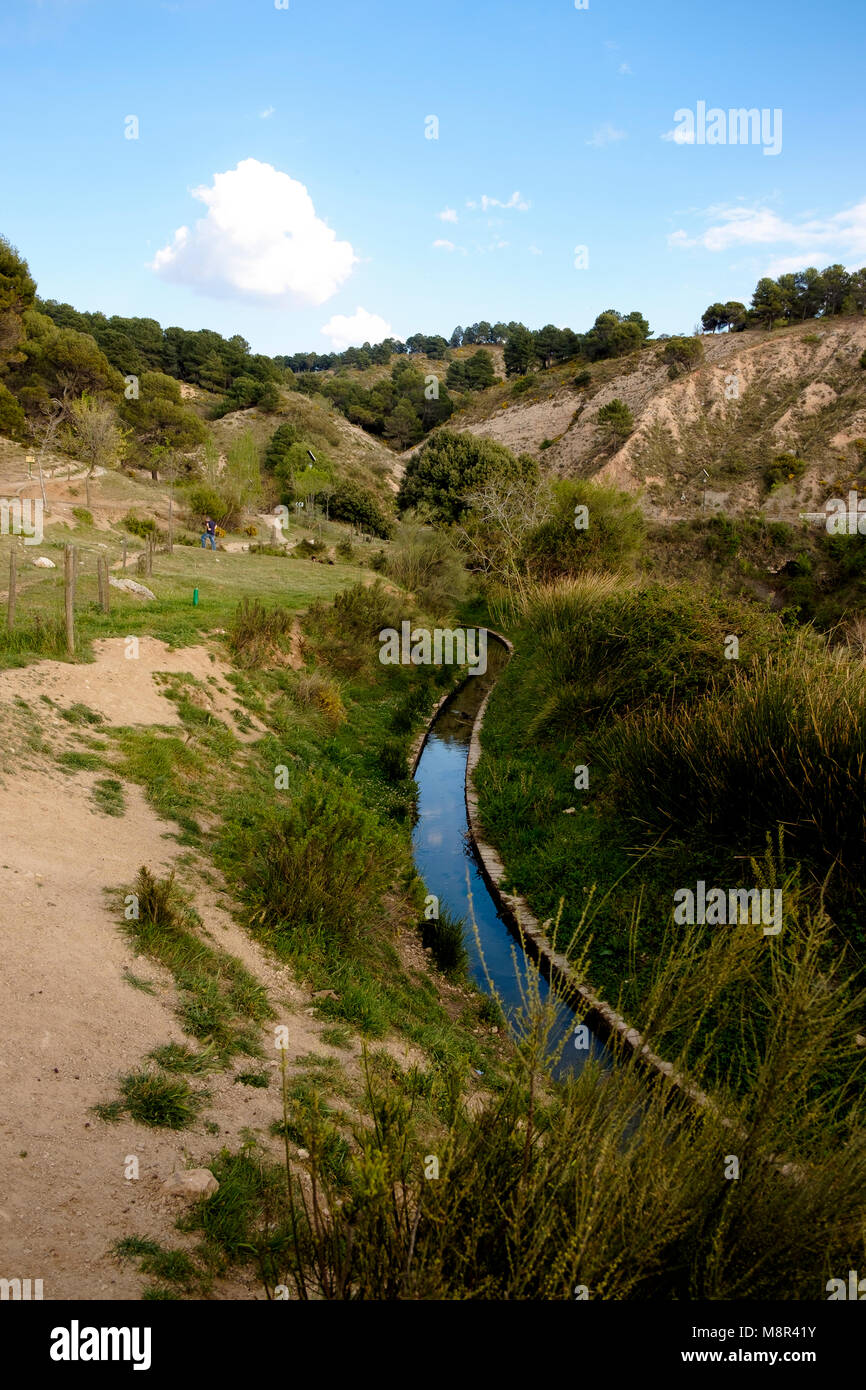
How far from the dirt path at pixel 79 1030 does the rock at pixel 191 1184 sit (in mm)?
55

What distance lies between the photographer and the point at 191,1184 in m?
3.54

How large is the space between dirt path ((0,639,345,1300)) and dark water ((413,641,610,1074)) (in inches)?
76.8

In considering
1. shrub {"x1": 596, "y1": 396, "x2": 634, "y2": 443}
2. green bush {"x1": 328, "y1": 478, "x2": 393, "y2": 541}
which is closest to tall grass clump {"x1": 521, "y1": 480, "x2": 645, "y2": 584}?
green bush {"x1": 328, "y1": 478, "x2": 393, "y2": 541}

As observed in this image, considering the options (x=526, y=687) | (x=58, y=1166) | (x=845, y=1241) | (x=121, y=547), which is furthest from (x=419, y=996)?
(x=121, y=547)

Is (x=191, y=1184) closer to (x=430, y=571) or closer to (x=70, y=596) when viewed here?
(x=70, y=596)

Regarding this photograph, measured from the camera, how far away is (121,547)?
22.0 meters

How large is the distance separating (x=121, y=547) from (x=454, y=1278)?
22.7 m

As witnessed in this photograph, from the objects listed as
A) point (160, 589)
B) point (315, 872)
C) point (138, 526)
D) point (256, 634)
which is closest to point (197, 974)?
point (315, 872)

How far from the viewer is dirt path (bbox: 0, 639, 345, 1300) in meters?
3.15

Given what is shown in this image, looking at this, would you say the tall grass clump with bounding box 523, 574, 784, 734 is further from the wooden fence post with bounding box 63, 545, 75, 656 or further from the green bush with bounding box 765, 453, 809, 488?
the green bush with bounding box 765, 453, 809, 488

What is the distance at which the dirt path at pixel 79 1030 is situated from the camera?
10.3ft

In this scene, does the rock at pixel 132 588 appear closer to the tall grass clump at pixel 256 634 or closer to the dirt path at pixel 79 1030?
the tall grass clump at pixel 256 634

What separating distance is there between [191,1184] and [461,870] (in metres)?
6.91
